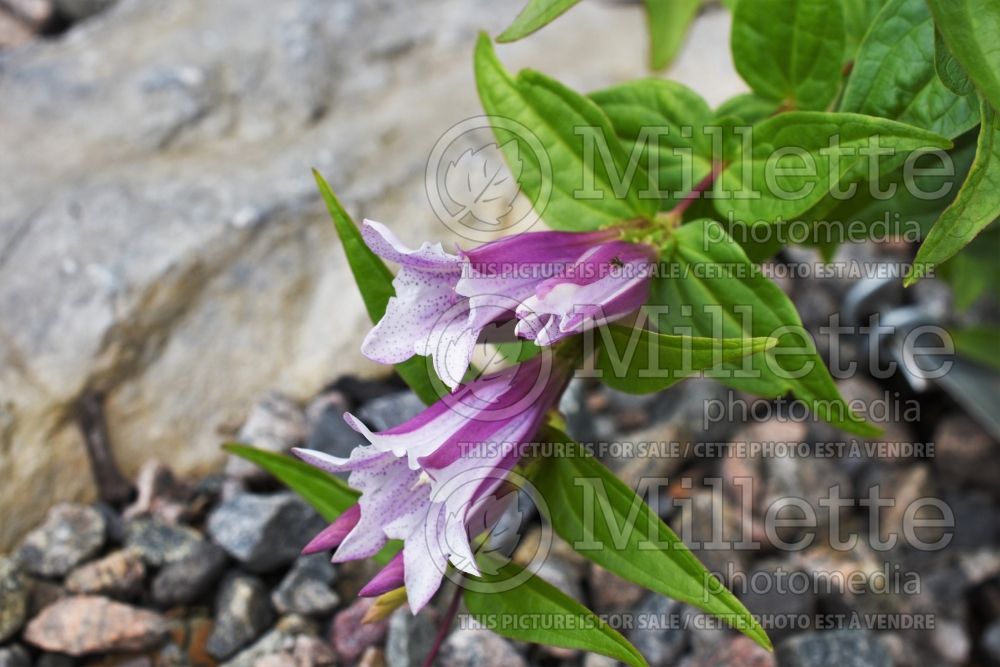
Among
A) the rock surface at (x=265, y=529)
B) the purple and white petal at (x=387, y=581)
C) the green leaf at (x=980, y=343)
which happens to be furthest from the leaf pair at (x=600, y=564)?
the green leaf at (x=980, y=343)

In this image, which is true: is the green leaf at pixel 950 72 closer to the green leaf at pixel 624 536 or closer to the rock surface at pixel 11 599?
the green leaf at pixel 624 536

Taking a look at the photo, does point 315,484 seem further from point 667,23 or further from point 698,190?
point 667,23

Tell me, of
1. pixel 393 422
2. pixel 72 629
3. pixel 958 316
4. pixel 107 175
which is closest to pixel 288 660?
pixel 72 629

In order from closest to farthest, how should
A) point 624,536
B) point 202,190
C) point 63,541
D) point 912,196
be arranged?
point 624,536, point 912,196, point 63,541, point 202,190

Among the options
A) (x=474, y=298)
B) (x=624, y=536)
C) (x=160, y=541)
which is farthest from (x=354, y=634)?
(x=474, y=298)

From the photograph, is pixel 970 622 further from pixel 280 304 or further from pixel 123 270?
pixel 123 270
